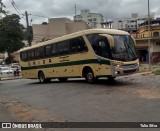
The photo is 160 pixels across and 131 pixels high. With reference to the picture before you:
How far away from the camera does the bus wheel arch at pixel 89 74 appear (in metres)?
20.6

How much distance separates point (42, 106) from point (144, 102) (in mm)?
3978

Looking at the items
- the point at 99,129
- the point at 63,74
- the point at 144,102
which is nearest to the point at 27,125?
the point at 99,129

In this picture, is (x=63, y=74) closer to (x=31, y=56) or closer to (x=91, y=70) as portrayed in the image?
(x=91, y=70)

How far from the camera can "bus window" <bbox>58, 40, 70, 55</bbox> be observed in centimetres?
2275

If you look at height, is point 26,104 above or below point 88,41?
below

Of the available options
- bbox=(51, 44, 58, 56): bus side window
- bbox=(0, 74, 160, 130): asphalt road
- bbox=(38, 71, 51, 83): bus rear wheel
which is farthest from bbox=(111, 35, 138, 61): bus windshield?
bbox=(38, 71, 51, 83): bus rear wheel

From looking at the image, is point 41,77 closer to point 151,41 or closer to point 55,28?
point 151,41

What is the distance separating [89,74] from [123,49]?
2743 millimetres

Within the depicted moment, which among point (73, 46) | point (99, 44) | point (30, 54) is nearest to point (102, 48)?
point (99, 44)

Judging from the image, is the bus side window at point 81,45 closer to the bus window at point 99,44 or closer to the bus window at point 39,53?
the bus window at point 99,44

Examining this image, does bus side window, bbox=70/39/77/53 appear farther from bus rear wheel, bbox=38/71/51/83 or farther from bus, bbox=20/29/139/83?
bus rear wheel, bbox=38/71/51/83

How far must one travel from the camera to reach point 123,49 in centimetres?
1947

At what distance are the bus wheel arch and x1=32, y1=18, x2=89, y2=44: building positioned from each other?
72234 mm

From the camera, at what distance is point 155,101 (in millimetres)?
12969
